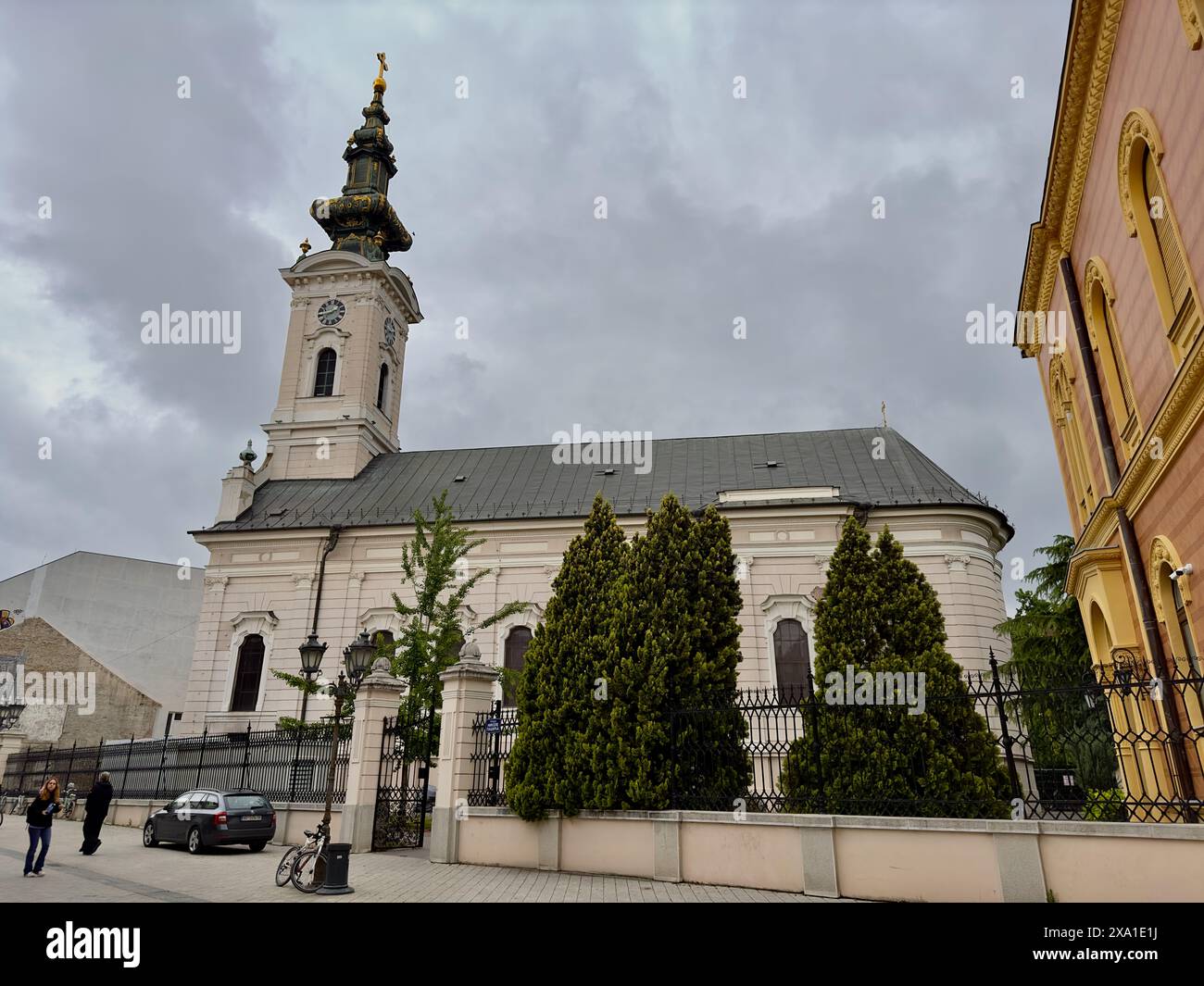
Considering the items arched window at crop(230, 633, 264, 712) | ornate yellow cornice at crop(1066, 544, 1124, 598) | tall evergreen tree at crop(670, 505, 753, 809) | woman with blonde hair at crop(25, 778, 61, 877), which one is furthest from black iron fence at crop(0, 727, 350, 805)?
ornate yellow cornice at crop(1066, 544, 1124, 598)

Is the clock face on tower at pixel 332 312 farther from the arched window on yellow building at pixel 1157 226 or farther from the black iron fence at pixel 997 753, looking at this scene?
the arched window on yellow building at pixel 1157 226

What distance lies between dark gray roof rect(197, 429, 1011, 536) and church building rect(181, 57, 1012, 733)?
0.29 ft

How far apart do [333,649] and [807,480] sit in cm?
1793

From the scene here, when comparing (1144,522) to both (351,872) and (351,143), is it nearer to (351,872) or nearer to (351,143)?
(351,872)

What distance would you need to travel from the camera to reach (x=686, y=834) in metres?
11.5

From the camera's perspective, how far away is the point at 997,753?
1062cm

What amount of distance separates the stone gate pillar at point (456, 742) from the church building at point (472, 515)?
9.23m

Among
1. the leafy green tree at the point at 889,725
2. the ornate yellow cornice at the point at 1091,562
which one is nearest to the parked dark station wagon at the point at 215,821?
the leafy green tree at the point at 889,725

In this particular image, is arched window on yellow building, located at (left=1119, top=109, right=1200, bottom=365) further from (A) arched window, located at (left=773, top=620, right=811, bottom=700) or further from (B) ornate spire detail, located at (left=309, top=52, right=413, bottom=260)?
(B) ornate spire detail, located at (left=309, top=52, right=413, bottom=260)

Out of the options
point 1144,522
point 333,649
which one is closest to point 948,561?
point 1144,522

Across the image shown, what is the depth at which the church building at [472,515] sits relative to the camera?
25531 mm

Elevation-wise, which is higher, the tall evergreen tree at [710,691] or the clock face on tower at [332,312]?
the clock face on tower at [332,312]

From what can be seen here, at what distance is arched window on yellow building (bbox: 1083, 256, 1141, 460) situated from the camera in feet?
41.4

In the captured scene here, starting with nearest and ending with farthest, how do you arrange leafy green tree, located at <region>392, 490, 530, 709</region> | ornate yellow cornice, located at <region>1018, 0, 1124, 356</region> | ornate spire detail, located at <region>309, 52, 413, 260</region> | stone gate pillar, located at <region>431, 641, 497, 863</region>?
ornate yellow cornice, located at <region>1018, 0, 1124, 356</region>
stone gate pillar, located at <region>431, 641, 497, 863</region>
leafy green tree, located at <region>392, 490, 530, 709</region>
ornate spire detail, located at <region>309, 52, 413, 260</region>
